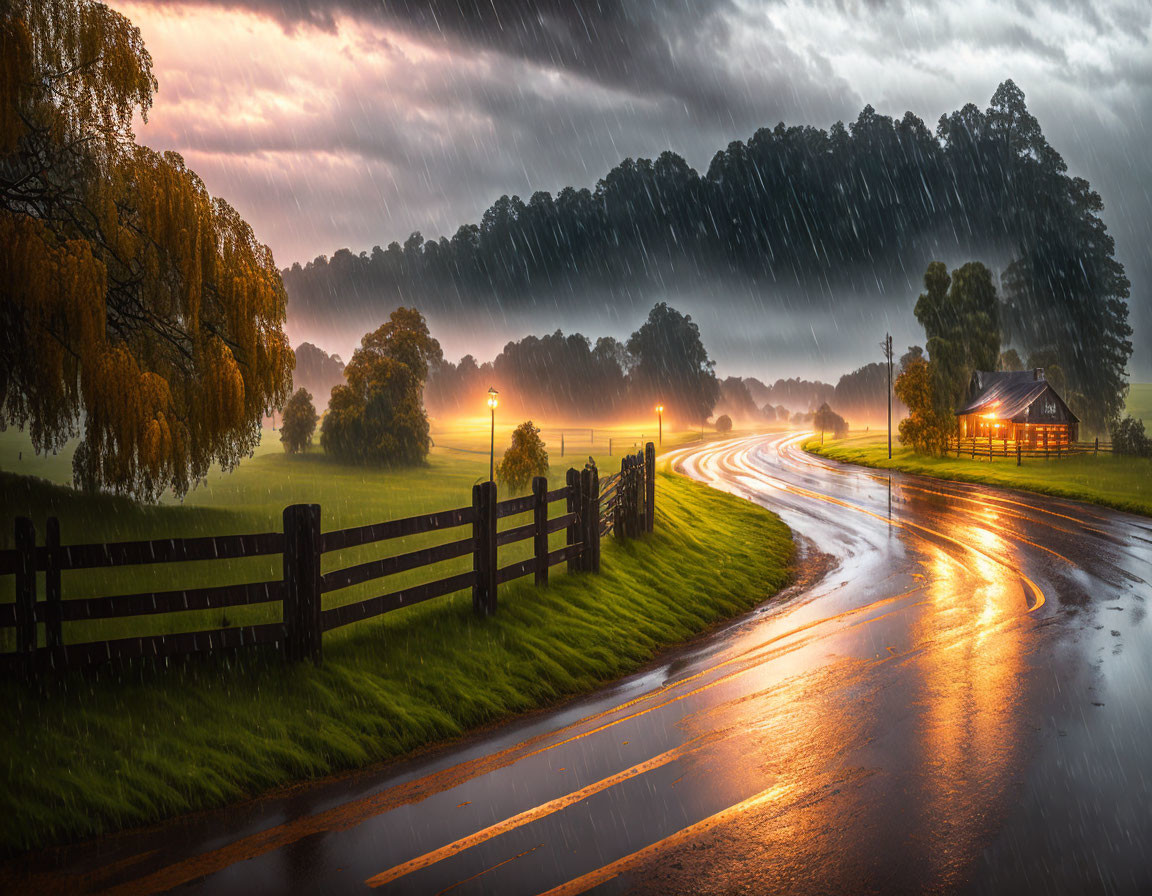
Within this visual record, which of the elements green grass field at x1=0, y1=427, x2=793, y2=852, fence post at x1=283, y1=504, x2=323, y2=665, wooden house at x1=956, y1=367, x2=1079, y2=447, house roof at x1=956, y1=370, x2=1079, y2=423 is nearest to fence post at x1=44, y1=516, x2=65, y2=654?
green grass field at x1=0, y1=427, x2=793, y2=852

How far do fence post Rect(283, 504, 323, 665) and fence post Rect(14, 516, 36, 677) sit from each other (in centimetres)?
191

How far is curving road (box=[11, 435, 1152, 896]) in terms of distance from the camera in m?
4.48

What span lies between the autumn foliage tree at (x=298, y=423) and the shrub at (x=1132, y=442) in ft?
159

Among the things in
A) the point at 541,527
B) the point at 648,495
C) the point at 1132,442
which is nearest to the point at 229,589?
the point at 541,527

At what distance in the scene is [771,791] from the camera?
561 centimetres

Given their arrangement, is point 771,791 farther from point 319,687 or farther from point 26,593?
point 26,593

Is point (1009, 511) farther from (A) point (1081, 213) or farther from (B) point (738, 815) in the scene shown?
(A) point (1081, 213)

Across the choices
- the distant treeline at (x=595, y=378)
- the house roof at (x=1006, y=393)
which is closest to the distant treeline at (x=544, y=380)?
the distant treeline at (x=595, y=378)

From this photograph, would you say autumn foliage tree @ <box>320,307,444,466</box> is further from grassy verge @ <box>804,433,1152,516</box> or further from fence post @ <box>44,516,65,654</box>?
fence post @ <box>44,516,65,654</box>

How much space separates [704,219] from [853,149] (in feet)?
83.9

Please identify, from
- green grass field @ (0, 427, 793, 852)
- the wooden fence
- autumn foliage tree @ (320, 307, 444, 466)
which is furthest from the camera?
the wooden fence

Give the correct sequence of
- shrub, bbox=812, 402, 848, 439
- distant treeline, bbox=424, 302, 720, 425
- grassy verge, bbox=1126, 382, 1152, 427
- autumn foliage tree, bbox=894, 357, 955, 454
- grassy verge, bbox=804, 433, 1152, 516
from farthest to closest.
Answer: grassy verge, bbox=1126, 382, 1152, 427, distant treeline, bbox=424, 302, 720, 425, shrub, bbox=812, 402, 848, 439, autumn foliage tree, bbox=894, 357, 955, 454, grassy verge, bbox=804, 433, 1152, 516

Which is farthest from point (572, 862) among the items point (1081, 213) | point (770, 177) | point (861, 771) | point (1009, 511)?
point (770, 177)

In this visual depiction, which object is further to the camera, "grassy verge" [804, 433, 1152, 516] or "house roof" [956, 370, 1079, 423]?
"house roof" [956, 370, 1079, 423]
